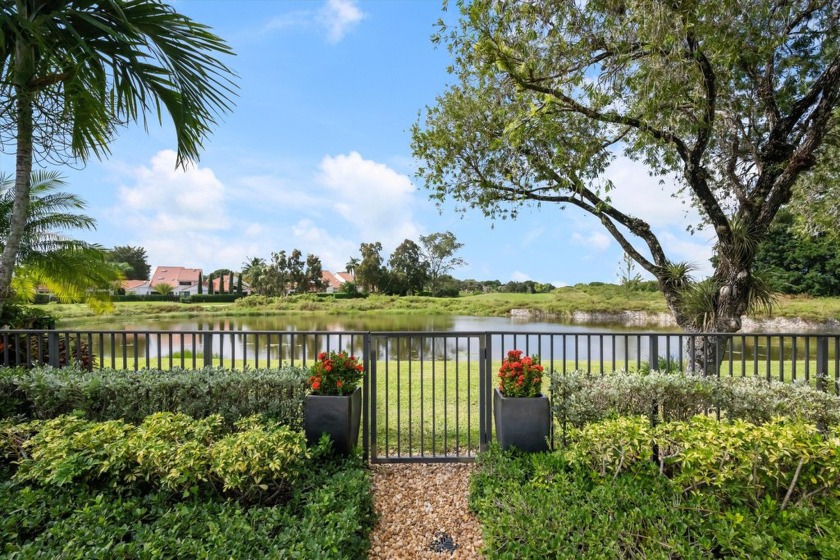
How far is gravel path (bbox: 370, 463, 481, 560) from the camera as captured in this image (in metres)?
2.48

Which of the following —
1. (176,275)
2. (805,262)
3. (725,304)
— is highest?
(805,262)

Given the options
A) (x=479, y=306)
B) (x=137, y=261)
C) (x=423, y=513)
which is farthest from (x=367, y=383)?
(x=137, y=261)

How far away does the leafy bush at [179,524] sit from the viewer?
6.67 ft

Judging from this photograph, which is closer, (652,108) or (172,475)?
(172,475)

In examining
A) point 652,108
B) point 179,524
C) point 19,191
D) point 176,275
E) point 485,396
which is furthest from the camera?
point 176,275

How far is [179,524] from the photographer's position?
224 centimetres

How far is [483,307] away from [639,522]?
23.1 m

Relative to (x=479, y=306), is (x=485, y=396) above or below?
above

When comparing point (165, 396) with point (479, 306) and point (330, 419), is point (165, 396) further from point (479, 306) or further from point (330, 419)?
point (479, 306)

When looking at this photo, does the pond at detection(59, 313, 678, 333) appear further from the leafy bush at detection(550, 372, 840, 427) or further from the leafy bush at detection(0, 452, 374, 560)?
the leafy bush at detection(0, 452, 374, 560)

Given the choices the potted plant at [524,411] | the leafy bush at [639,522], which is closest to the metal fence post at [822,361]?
the leafy bush at [639,522]

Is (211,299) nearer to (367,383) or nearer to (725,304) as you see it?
(367,383)

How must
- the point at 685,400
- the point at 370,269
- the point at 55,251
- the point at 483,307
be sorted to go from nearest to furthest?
the point at 685,400, the point at 55,251, the point at 483,307, the point at 370,269

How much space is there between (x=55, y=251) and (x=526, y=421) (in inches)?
311
